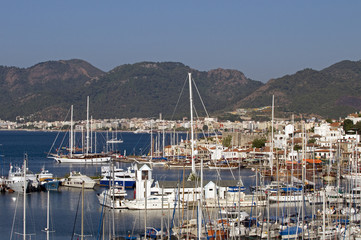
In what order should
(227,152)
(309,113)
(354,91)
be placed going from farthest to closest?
(354,91) < (309,113) < (227,152)

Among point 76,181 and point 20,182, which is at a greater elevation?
point 20,182

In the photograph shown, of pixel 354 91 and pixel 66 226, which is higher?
pixel 354 91

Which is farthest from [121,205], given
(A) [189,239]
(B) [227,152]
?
(B) [227,152]

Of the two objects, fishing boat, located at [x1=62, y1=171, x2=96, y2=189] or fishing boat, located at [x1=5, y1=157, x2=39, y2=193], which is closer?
fishing boat, located at [x1=5, y1=157, x2=39, y2=193]

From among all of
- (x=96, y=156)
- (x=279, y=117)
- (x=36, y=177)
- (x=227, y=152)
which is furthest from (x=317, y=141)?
(x=279, y=117)

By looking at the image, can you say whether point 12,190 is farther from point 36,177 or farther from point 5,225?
point 5,225

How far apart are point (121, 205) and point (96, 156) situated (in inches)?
1416

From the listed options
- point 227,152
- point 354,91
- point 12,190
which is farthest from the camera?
point 354,91

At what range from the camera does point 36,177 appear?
143ft

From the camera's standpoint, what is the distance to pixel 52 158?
7519 centimetres

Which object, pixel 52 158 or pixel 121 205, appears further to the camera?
pixel 52 158

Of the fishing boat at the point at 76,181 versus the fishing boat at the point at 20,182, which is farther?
the fishing boat at the point at 76,181

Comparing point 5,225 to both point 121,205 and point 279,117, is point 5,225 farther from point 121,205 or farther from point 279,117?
point 279,117

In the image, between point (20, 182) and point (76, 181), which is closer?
point (20, 182)
